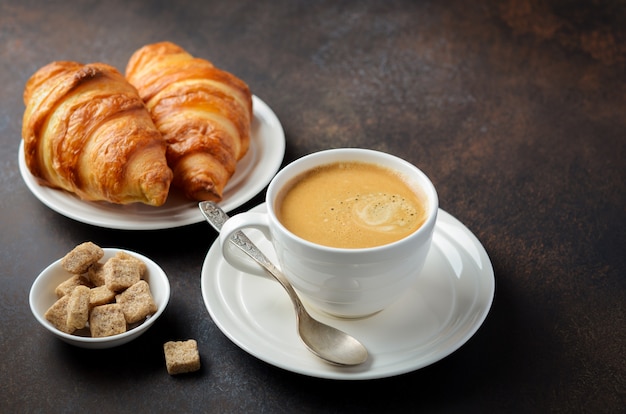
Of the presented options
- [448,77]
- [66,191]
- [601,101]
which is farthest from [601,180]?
[66,191]

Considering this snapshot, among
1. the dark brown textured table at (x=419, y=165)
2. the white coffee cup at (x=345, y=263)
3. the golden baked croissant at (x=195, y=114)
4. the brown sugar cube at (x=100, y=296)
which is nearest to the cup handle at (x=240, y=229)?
the white coffee cup at (x=345, y=263)

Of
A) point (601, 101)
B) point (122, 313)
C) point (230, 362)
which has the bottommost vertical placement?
point (601, 101)

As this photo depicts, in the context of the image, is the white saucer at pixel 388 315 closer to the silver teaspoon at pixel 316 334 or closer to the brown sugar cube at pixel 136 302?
the silver teaspoon at pixel 316 334

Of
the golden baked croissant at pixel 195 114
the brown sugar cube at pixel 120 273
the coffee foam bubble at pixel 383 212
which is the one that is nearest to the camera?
the coffee foam bubble at pixel 383 212

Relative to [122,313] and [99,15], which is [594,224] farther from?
[99,15]

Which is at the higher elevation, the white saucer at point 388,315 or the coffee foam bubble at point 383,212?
the coffee foam bubble at point 383,212

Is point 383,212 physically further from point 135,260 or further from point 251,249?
point 135,260

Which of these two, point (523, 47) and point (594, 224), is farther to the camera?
point (523, 47)

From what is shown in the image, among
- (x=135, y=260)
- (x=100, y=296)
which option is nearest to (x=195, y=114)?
(x=135, y=260)
